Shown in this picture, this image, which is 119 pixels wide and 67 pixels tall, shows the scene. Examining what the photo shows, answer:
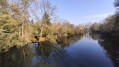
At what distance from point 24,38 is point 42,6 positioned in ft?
32.5

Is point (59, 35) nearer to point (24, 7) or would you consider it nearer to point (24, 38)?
point (24, 38)

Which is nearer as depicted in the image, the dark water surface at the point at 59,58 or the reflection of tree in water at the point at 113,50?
the dark water surface at the point at 59,58

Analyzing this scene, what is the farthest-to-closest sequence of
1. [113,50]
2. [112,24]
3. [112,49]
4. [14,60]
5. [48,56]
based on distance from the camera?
[112,24] < [112,49] < [113,50] < [48,56] < [14,60]

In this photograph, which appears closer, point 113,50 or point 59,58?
point 59,58

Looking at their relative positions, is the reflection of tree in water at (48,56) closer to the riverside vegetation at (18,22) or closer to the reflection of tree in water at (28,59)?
the reflection of tree in water at (28,59)

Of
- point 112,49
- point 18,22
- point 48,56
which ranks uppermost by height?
point 18,22

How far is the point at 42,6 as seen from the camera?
14.9m

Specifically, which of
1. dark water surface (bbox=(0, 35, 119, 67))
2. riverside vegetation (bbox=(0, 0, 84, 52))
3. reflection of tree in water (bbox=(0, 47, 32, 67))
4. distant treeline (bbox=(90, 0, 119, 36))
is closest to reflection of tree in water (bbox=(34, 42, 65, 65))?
dark water surface (bbox=(0, 35, 119, 67))

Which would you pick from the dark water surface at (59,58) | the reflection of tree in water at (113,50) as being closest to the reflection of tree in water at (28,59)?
the dark water surface at (59,58)

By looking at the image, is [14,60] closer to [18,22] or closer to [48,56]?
[48,56]

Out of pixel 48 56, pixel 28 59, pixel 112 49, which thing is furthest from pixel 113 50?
pixel 28 59

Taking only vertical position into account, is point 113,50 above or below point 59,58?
above

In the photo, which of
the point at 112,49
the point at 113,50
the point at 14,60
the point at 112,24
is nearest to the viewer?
the point at 14,60

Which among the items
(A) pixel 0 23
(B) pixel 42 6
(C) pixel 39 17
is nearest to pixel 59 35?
(C) pixel 39 17
